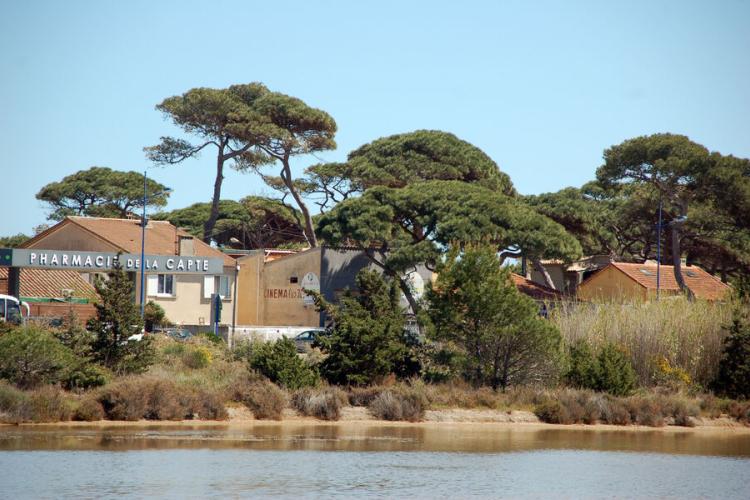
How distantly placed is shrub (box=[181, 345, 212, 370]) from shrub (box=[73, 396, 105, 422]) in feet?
21.7

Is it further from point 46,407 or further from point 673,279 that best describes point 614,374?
point 673,279

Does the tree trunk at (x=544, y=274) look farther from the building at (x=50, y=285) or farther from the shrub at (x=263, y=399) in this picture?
the shrub at (x=263, y=399)

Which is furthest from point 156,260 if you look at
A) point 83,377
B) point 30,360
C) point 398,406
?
point 398,406

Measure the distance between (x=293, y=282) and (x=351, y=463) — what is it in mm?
38347

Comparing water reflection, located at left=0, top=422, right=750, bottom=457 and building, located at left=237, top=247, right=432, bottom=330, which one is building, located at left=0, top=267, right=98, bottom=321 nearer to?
building, located at left=237, top=247, right=432, bottom=330

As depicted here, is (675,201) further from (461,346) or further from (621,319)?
(461,346)

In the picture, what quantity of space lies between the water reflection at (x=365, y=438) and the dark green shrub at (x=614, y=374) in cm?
302

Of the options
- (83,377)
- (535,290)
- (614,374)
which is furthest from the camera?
(535,290)

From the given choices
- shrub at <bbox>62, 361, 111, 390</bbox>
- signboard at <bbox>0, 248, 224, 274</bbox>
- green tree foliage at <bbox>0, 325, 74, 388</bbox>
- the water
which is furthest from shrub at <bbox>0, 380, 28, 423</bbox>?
signboard at <bbox>0, 248, 224, 274</bbox>

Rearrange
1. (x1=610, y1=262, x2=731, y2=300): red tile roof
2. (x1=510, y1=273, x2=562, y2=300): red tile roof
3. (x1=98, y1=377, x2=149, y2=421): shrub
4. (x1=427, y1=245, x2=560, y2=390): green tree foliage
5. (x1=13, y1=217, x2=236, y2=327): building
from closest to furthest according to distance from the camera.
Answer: (x1=98, y1=377, x2=149, y2=421): shrub, (x1=427, y1=245, x2=560, y2=390): green tree foliage, (x1=13, y1=217, x2=236, y2=327): building, (x1=610, y1=262, x2=731, y2=300): red tile roof, (x1=510, y1=273, x2=562, y2=300): red tile roof

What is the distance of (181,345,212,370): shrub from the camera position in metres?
36.3

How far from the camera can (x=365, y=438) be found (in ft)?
95.3

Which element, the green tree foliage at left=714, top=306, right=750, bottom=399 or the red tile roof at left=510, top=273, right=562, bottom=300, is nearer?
the green tree foliage at left=714, top=306, right=750, bottom=399

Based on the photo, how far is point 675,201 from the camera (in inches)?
2410
